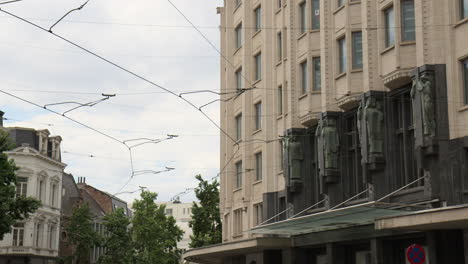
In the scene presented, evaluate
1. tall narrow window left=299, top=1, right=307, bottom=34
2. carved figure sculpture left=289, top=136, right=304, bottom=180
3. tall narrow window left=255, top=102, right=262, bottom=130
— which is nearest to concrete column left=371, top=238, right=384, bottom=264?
carved figure sculpture left=289, top=136, right=304, bottom=180

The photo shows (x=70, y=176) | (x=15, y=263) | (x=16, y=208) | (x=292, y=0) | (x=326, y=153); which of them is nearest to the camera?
(x=326, y=153)

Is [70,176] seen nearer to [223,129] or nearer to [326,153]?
[223,129]

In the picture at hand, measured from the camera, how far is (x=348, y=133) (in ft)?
107

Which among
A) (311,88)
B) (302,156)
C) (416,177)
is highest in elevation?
(311,88)

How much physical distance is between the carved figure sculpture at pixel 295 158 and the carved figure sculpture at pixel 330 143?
3.14 metres

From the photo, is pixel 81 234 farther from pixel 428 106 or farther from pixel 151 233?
pixel 428 106

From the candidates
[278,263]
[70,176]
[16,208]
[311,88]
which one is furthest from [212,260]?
[70,176]

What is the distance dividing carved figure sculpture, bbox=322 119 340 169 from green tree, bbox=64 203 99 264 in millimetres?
44091

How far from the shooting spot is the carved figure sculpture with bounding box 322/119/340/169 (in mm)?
32656

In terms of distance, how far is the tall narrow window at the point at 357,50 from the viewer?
31812 millimetres

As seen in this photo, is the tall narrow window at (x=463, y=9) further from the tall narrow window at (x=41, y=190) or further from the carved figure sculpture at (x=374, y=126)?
the tall narrow window at (x=41, y=190)

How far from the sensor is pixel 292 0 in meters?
37.7

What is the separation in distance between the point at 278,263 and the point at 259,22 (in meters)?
13.7

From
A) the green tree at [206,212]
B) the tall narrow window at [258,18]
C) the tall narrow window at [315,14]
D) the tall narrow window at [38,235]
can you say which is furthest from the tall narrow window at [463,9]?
the tall narrow window at [38,235]
